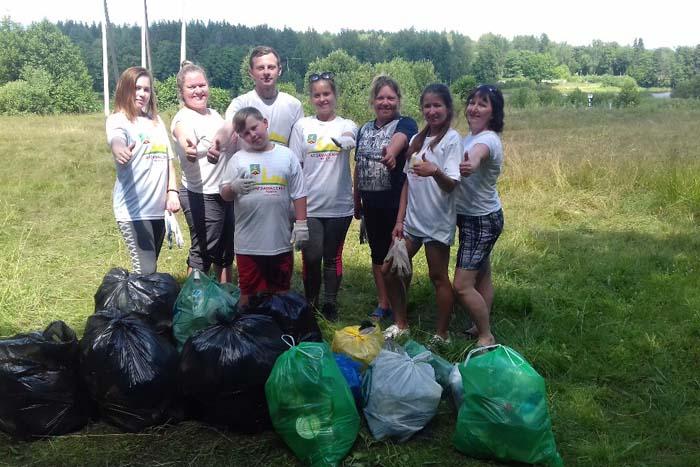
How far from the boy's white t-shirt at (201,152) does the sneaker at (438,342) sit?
68.4 inches

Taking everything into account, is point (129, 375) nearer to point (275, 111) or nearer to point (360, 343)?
point (360, 343)

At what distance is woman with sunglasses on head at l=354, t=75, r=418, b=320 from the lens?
12.8 ft

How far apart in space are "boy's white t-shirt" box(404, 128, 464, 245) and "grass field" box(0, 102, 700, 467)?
0.78m

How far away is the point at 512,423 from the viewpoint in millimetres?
2631

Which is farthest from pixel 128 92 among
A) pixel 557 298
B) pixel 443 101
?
pixel 557 298

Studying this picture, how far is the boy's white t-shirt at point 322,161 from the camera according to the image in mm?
4016

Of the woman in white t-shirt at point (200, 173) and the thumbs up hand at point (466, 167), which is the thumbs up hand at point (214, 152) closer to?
the woman in white t-shirt at point (200, 173)

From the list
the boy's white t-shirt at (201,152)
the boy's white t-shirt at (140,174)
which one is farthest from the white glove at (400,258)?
the boy's white t-shirt at (140,174)

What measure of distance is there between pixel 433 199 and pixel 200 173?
1596mm

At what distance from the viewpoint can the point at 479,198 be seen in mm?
3623

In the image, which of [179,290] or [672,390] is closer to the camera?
[672,390]

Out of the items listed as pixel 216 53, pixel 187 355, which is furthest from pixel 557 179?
pixel 216 53

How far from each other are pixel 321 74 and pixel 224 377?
2103 millimetres

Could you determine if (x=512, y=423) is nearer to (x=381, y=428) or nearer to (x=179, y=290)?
(x=381, y=428)
